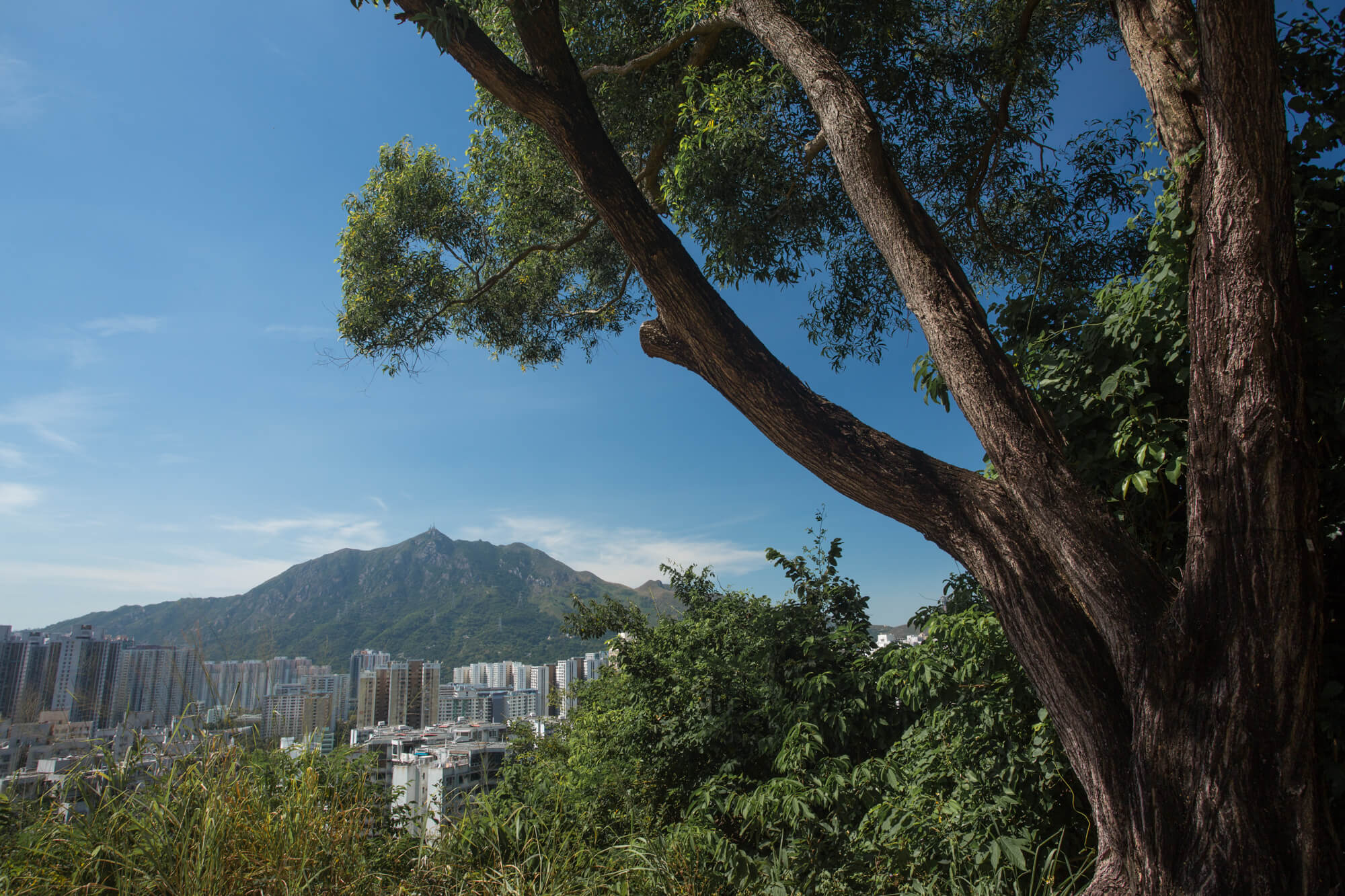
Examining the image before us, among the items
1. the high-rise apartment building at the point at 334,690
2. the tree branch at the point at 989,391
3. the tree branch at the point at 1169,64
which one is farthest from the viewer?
the high-rise apartment building at the point at 334,690

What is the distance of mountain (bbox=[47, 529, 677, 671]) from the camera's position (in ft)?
15.1

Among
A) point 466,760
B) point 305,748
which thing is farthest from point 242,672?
point 466,760

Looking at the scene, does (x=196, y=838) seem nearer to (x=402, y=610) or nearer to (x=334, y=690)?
(x=334, y=690)

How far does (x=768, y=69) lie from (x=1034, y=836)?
426cm

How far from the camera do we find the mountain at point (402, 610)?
462 centimetres

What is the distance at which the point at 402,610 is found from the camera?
27125 millimetres

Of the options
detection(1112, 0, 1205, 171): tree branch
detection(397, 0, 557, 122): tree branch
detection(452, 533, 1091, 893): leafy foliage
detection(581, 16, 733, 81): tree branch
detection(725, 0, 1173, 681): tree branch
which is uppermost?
detection(581, 16, 733, 81): tree branch

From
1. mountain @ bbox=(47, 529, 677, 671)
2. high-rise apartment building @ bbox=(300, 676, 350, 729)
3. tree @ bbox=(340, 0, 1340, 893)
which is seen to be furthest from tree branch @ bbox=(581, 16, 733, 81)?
high-rise apartment building @ bbox=(300, 676, 350, 729)


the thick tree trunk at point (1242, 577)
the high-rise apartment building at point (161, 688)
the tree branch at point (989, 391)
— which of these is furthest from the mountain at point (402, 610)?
the thick tree trunk at point (1242, 577)

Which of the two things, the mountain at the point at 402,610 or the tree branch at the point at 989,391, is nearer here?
the tree branch at the point at 989,391

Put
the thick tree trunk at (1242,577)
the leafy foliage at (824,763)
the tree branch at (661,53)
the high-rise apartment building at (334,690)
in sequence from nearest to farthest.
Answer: the thick tree trunk at (1242,577) < the leafy foliage at (824,763) < the high-rise apartment building at (334,690) < the tree branch at (661,53)

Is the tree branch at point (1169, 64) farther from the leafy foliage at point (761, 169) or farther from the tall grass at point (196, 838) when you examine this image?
the tall grass at point (196, 838)

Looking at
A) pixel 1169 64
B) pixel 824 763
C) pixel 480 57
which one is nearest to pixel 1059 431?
pixel 1169 64

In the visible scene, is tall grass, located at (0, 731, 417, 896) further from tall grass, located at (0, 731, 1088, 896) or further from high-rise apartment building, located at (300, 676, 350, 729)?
high-rise apartment building, located at (300, 676, 350, 729)
